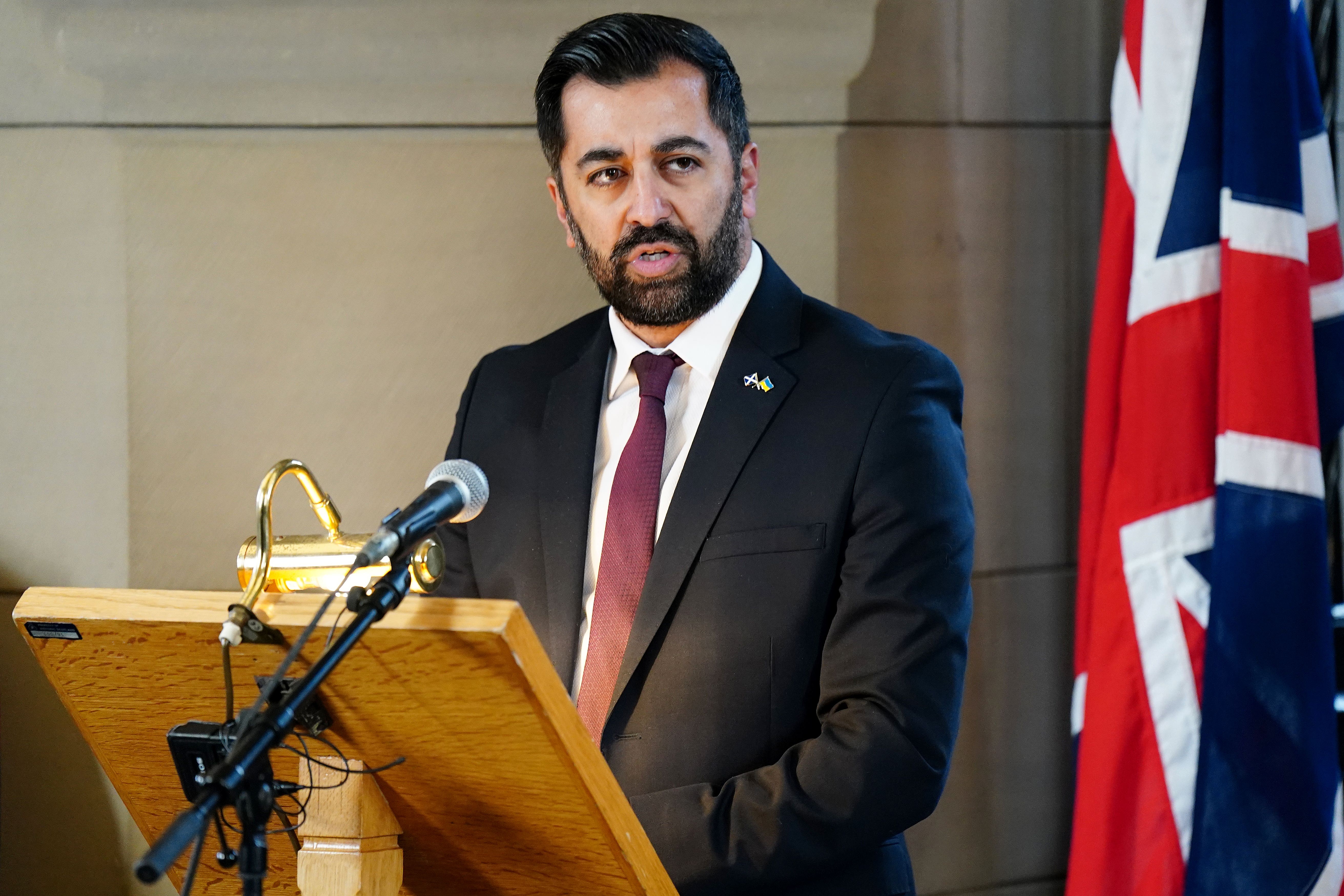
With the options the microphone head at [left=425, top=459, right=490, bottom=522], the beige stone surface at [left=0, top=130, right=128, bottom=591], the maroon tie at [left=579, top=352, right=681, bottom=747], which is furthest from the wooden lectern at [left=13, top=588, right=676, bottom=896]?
the beige stone surface at [left=0, top=130, right=128, bottom=591]

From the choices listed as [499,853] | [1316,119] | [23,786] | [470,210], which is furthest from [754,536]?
[23,786]

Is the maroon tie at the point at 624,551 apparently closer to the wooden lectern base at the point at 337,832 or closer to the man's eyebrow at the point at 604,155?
the man's eyebrow at the point at 604,155

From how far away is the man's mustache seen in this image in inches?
78.1

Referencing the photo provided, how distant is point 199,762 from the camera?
3.96 ft

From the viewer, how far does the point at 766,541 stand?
184 centimetres

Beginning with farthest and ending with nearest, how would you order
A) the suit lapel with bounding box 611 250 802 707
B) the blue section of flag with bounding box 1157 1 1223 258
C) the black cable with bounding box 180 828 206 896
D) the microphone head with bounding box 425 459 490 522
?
1. the blue section of flag with bounding box 1157 1 1223 258
2. the suit lapel with bounding box 611 250 802 707
3. the microphone head with bounding box 425 459 490 522
4. the black cable with bounding box 180 828 206 896

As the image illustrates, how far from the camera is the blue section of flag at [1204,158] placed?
7.87 ft

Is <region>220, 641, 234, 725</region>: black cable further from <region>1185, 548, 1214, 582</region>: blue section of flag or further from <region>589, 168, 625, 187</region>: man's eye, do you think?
<region>1185, 548, 1214, 582</region>: blue section of flag

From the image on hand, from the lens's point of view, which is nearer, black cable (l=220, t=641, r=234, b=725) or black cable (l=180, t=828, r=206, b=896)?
black cable (l=180, t=828, r=206, b=896)

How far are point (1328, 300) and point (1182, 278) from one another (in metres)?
0.30

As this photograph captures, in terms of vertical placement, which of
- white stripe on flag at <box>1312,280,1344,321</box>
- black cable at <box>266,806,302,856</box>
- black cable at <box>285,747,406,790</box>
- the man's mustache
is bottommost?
black cable at <box>266,806,302,856</box>

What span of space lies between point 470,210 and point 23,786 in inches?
61.1

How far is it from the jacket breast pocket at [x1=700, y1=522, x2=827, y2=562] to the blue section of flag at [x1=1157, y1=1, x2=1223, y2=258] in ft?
3.71

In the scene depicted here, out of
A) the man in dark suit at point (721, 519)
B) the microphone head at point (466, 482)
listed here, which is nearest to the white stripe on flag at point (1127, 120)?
the man in dark suit at point (721, 519)
